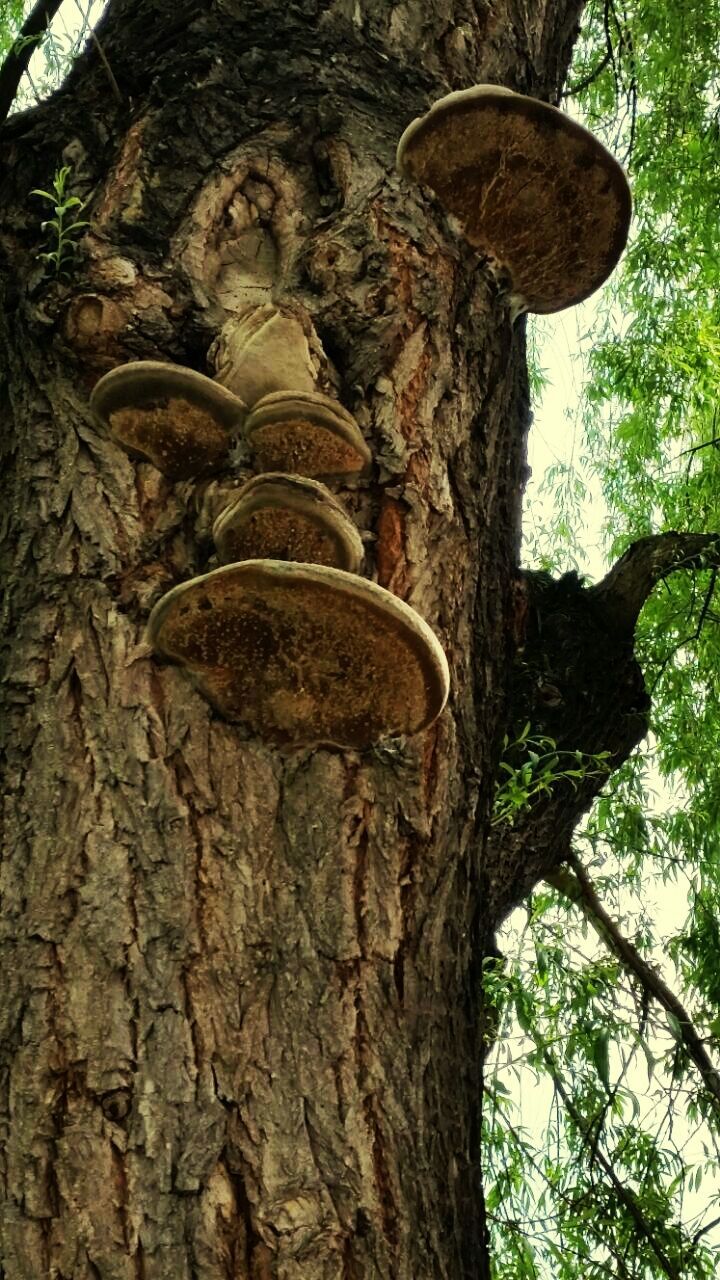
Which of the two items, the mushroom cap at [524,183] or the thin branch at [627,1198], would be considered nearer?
the mushroom cap at [524,183]

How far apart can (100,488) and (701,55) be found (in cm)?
481

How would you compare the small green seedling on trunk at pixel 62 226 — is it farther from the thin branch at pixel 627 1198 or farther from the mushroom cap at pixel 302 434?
the thin branch at pixel 627 1198

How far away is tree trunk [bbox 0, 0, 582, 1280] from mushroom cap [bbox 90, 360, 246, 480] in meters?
0.06

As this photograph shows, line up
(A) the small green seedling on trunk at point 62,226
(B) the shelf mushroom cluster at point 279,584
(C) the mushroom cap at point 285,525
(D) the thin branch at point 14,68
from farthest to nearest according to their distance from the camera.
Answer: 1. (D) the thin branch at point 14,68
2. (A) the small green seedling on trunk at point 62,226
3. (C) the mushroom cap at point 285,525
4. (B) the shelf mushroom cluster at point 279,584

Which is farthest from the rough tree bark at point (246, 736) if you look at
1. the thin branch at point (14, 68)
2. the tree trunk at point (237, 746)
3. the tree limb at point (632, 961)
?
the tree limb at point (632, 961)

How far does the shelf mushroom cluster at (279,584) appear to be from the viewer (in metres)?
2.12

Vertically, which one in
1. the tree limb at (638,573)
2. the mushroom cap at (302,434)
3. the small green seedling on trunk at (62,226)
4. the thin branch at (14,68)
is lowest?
the mushroom cap at (302,434)

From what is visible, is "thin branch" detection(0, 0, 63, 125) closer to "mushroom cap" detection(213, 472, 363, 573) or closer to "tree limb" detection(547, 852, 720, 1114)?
"mushroom cap" detection(213, 472, 363, 573)

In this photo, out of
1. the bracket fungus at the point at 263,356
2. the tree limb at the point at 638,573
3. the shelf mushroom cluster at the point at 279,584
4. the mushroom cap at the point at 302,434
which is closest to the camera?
the shelf mushroom cluster at the point at 279,584

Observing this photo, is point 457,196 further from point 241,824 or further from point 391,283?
point 241,824

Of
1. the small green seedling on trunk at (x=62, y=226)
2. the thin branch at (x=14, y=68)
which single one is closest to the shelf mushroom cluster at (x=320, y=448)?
the small green seedling on trunk at (x=62, y=226)

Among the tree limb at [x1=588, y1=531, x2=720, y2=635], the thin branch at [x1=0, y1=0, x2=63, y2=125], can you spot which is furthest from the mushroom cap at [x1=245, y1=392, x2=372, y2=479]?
the thin branch at [x1=0, y1=0, x2=63, y2=125]

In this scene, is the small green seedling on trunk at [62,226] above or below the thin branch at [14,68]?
below

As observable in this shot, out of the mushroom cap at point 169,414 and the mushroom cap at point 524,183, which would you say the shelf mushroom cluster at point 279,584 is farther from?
the mushroom cap at point 524,183
